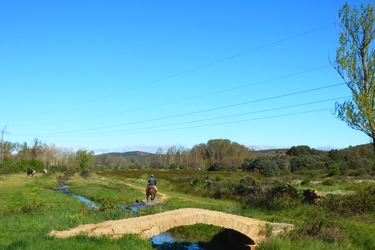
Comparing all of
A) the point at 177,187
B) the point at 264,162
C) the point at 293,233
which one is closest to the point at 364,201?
the point at 293,233

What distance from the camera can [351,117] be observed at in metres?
17.8

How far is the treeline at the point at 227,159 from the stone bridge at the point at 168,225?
33510 millimetres

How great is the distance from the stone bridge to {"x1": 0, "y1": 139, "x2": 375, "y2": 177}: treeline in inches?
1319

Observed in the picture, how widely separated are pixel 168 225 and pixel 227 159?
87.4 meters

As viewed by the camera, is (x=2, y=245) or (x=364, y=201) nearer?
(x=2, y=245)

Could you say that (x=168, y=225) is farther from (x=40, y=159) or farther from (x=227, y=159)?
(x=40, y=159)

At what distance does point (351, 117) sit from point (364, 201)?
5883 mm

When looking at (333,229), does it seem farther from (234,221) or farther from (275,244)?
(234,221)

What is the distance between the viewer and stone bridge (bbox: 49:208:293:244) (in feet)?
45.6

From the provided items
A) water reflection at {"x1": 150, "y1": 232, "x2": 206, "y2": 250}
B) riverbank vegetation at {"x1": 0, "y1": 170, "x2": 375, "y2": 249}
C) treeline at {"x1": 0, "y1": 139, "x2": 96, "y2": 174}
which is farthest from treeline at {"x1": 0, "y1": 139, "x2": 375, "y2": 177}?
water reflection at {"x1": 150, "y1": 232, "x2": 206, "y2": 250}

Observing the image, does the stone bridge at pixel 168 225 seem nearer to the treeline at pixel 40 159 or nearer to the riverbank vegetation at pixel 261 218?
the riverbank vegetation at pixel 261 218

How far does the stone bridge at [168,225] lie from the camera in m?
13.9

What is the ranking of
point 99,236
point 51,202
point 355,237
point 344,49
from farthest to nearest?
point 51,202 → point 344,49 → point 355,237 → point 99,236

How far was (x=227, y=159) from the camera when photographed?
102 metres
